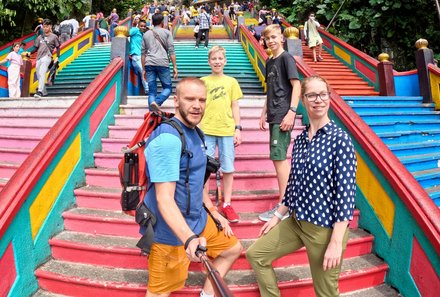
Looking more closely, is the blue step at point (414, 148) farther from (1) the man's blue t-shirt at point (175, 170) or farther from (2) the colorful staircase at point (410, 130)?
(1) the man's blue t-shirt at point (175, 170)

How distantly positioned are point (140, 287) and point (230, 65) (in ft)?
25.1

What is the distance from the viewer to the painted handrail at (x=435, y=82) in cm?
673

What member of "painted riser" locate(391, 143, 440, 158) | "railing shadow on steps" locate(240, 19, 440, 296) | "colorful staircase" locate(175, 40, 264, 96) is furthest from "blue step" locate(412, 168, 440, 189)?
"colorful staircase" locate(175, 40, 264, 96)

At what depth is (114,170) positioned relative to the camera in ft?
14.3

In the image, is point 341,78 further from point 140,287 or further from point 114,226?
point 140,287

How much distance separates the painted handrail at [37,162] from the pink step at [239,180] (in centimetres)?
60

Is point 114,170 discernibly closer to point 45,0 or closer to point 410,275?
point 410,275

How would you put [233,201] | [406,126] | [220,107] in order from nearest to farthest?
[220,107] → [233,201] → [406,126]

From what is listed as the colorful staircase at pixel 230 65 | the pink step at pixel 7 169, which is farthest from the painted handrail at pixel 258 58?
the pink step at pixel 7 169

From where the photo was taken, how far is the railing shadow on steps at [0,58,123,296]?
2837mm

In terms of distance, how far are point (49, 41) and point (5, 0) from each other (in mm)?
8759

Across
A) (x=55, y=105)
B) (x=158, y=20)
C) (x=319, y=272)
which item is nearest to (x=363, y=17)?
(x=158, y=20)

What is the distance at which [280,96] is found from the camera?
3.33 m

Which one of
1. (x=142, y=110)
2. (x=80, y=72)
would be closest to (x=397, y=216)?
(x=142, y=110)
